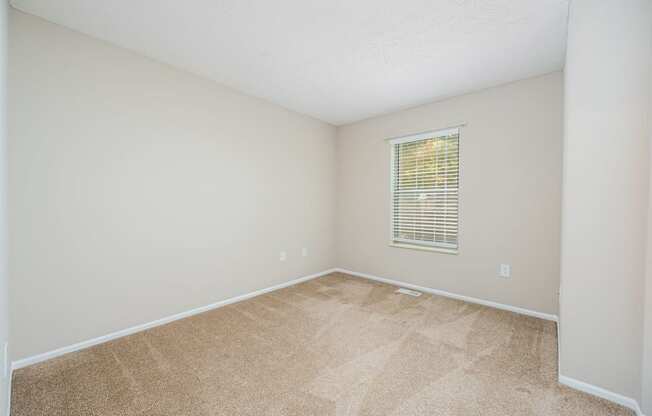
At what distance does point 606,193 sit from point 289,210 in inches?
122

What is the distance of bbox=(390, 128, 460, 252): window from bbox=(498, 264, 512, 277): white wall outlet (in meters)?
0.51

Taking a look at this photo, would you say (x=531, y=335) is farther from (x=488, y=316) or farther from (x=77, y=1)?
(x=77, y=1)

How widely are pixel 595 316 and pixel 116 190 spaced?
3539 millimetres

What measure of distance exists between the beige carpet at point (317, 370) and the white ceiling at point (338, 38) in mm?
2465

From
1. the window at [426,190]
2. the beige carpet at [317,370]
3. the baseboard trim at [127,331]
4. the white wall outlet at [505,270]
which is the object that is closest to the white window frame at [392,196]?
the window at [426,190]

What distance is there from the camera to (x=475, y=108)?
3092 mm

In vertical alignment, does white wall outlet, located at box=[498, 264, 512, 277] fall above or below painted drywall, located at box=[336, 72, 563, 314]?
below

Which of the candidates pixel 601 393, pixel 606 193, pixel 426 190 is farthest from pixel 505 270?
pixel 606 193

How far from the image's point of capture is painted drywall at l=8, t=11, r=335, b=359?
1900 millimetres

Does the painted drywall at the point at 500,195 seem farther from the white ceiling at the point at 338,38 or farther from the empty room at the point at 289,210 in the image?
the white ceiling at the point at 338,38

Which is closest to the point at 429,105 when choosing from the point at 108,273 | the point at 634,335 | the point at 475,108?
the point at 475,108

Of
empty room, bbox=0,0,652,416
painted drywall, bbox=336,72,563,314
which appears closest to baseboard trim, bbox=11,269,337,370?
empty room, bbox=0,0,652,416

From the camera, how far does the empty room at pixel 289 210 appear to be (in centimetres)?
155

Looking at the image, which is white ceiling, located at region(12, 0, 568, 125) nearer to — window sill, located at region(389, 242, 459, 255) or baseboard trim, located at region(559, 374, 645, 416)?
window sill, located at region(389, 242, 459, 255)
